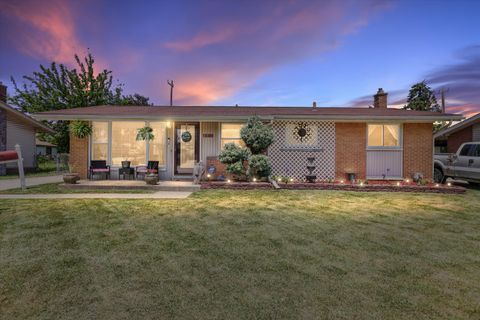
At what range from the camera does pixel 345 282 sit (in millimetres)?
2611

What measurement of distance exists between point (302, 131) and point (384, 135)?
3.90 metres

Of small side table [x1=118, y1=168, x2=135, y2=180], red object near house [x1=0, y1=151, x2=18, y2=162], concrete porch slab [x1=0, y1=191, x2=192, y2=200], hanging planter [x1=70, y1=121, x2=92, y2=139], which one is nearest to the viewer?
concrete porch slab [x1=0, y1=191, x2=192, y2=200]

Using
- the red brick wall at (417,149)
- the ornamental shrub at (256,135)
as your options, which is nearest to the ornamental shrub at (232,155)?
the ornamental shrub at (256,135)

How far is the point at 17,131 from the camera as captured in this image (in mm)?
16328

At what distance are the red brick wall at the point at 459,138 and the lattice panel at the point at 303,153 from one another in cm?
1055

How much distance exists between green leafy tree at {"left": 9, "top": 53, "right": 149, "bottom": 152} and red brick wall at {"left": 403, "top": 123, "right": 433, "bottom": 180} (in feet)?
86.0

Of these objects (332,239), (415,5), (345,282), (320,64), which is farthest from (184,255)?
(320,64)

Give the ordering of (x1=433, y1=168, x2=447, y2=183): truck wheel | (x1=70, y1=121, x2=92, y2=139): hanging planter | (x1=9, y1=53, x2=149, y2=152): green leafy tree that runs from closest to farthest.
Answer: (x1=70, y1=121, x2=92, y2=139): hanging planter → (x1=433, y1=168, x2=447, y2=183): truck wheel → (x1=9, y1=53, x2=149, y2=152): green leafy tree

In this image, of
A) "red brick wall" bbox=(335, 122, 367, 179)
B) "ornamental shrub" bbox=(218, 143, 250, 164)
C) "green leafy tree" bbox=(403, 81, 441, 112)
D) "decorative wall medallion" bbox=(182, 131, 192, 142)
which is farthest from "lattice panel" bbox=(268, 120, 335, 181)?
"green leafy tree" bbox=(403, 81, 441, 112)

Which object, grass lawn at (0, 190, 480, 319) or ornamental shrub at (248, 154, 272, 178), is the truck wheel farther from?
ornamental shrub at (248, 154, 272, 178)

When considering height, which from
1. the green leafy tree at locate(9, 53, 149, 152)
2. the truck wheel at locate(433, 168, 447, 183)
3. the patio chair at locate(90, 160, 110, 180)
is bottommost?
the truck wheel at locate(433, 168, 447, 183)

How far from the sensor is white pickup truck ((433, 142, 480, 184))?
31.8 ft

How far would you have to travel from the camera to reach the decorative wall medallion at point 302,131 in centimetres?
1125

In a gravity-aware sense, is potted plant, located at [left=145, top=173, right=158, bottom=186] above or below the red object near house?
below
